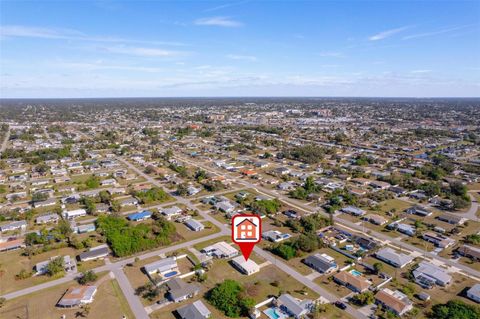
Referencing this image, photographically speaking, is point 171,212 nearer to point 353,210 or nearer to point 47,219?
point 47,219

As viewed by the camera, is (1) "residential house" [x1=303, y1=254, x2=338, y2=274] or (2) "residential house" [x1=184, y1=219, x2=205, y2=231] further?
(2) "residential house" [x1=184, y1=219, x2=205, y2=231]

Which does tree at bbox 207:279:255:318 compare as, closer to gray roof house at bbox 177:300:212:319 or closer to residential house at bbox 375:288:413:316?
gray roof house at bbox 177:300:212:319

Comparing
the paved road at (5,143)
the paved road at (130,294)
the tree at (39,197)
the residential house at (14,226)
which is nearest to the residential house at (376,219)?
the paved road at (130,294)

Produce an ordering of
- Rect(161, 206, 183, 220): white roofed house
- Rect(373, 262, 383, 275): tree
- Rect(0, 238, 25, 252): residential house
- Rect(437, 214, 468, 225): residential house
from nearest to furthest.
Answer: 1. Rect(373, 262, 383, 275): tree
2. Rect(0, 238, 25, 252): residential house
3. Rect(437, 214, 468, 225): residential house
4. Rect(161, 206, 183, 220): white roofed house

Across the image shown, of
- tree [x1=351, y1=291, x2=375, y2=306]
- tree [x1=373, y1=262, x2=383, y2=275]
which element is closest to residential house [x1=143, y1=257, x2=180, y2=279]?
tree [x1=351, y1=291, x2=375, y2=306]

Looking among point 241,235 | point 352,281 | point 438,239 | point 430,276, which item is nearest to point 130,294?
point 241,235

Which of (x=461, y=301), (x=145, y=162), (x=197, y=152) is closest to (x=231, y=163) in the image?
(x=197, y=152)

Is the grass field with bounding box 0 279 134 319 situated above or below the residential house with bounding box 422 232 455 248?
below
